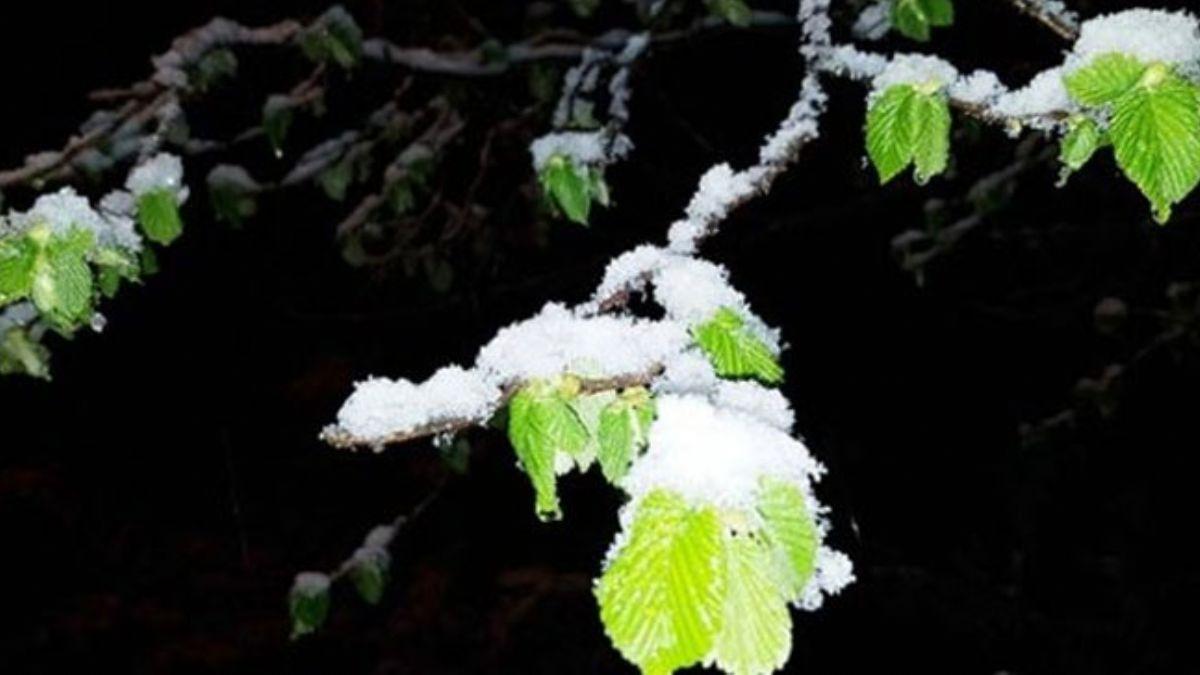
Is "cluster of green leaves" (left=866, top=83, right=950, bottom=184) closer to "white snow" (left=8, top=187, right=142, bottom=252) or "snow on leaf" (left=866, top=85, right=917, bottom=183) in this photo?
"snow on leaf" (left=866, top=85, right=917, bottom=183)

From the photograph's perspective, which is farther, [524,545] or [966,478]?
[524,545]

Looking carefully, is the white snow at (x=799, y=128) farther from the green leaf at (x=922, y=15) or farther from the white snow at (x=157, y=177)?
the white snow at (x=157, y=177)

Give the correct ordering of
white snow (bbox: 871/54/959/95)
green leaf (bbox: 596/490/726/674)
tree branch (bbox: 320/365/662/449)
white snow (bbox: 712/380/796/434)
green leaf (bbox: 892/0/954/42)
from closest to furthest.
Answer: green leaf (bbox: 596/490/726/674), white snow (bbox: 712/380/796/434), tree branch (bbox: 320/365/662/449), white snow (bbox: 871/54/959/95), green leaf (bbox: 892/0/954/42)

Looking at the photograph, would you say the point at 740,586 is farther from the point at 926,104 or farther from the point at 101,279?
the point at 101,279

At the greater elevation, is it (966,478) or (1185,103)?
(1185,103)

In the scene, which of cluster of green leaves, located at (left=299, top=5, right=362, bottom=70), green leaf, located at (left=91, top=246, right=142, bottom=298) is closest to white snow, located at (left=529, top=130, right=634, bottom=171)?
cluster of green leaves, located at (left=299, top=5, right=362, bottom=70)

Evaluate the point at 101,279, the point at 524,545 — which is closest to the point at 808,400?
the point at 524,545

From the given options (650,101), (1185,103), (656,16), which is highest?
(650,101)
